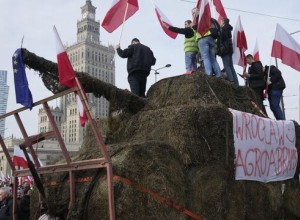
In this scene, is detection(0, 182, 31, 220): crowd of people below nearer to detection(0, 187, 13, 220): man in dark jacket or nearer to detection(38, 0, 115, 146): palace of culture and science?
detection(0, 187, 13, 220): man in dark jacket

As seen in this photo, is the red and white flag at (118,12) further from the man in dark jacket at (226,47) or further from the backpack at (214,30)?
the man in dark jacket at (226,47)

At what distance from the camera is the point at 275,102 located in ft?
30.1

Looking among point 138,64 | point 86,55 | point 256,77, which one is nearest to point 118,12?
point 138,64

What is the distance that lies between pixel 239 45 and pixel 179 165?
6665mm

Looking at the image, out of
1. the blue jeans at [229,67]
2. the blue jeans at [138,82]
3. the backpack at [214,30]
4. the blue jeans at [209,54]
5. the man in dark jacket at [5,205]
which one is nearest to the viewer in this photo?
the man in dark jacket at [5,205]

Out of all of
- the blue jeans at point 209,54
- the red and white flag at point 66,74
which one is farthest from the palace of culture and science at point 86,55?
the red and white flag at point 66,74

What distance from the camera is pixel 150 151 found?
5043 mm

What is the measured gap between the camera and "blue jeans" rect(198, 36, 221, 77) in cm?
838

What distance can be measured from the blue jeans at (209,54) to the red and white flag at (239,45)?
2256 mm

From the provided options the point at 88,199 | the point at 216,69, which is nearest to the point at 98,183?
the point at 88,199

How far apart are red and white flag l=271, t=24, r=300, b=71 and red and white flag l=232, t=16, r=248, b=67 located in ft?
2.91

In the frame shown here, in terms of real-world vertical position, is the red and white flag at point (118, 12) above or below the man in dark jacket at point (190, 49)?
above

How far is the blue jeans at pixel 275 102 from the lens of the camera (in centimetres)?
909

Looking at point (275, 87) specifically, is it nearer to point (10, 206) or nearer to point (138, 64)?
point (138, 64)
